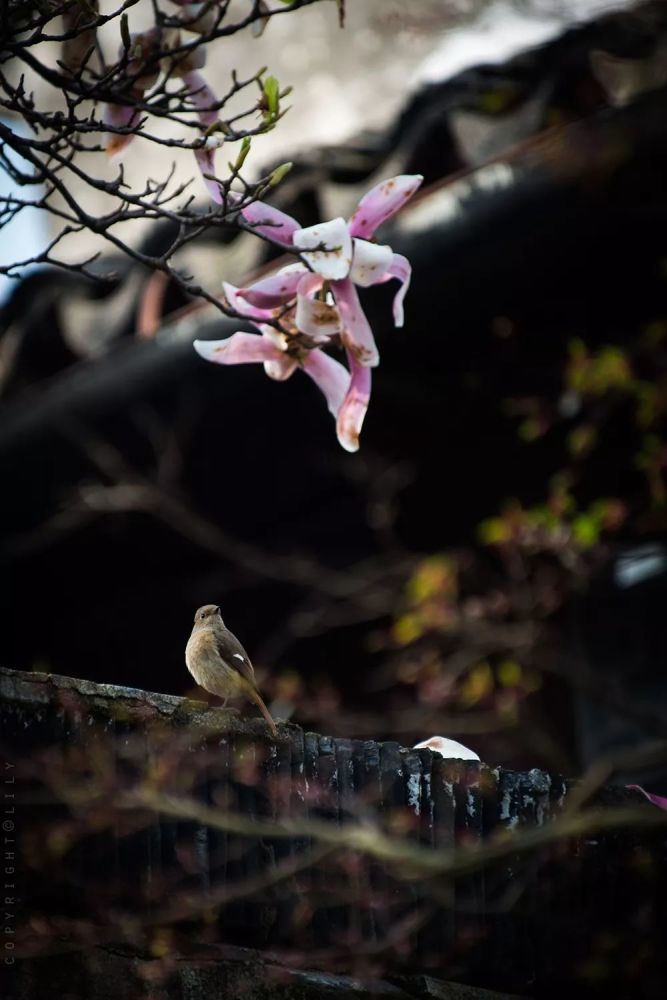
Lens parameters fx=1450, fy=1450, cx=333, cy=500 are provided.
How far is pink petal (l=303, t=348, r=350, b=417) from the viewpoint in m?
2.27

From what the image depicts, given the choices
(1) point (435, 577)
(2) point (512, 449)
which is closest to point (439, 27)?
(2) point (512, 449)

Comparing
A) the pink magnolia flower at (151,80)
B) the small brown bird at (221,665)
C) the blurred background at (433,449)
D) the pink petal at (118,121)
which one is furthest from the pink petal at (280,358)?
the blurred background at (433,449)

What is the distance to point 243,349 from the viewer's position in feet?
7.60

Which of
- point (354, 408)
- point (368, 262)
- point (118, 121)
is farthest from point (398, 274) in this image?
point (118, 121)

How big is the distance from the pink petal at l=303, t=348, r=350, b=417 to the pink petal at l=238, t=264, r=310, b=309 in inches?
3.9

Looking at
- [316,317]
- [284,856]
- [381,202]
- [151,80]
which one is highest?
[151,80]

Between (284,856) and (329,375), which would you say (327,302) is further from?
(284,856)

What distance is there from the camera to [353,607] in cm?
590

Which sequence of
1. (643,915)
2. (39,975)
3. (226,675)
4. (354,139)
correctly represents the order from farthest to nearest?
(354,139), (226,675), (643,915), (39,975)

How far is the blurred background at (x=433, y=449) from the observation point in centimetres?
427

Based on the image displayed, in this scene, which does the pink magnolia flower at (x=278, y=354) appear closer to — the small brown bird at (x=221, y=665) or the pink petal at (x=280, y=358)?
the pink petal at (x=280, y=358)

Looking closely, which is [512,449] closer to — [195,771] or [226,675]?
[226,675]

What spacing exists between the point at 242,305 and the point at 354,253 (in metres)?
0.22

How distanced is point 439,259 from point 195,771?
2401mm
